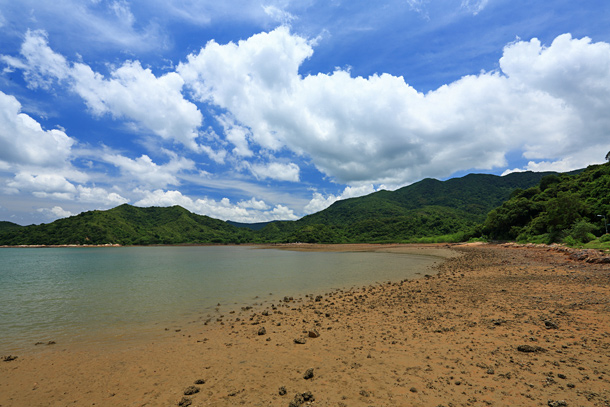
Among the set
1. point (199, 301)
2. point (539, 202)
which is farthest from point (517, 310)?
point (539, 202)

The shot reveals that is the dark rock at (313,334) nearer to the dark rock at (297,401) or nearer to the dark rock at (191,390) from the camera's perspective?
the dark rock at (297,401)

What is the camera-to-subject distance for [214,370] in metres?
7.81

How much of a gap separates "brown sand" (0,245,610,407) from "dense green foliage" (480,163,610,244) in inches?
1531

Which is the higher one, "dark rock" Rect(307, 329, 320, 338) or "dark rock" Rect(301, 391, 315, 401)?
"dark rock" Rect(301, 391, 315, 401)

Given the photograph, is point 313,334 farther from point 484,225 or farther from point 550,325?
point 484,225

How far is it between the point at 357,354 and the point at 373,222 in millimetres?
165379

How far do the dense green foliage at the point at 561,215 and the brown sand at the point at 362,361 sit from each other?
38.9 meters

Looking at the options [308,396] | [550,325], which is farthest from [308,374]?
[550,325]

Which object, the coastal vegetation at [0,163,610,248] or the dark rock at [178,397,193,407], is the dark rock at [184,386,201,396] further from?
the coastal vegetation at [0,163,610,248]

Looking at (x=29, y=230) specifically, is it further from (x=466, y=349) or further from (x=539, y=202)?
(x=539, y=202)

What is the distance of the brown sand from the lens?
6.05 m

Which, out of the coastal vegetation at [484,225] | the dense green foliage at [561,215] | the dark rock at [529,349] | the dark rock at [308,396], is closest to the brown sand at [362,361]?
the dark rock at [529,349]

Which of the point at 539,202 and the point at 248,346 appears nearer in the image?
the point at 248,346

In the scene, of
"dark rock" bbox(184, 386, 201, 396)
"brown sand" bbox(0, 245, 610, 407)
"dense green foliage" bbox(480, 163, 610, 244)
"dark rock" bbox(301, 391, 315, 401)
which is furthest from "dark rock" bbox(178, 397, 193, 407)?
"dense green foliage" bbox(480, 163, 610, 244)
